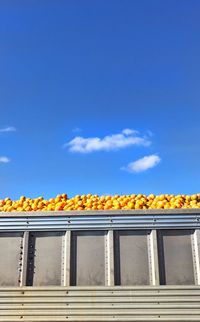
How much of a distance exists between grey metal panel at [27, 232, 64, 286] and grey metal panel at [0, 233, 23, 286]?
0.49 feet

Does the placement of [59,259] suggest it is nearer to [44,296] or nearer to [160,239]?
[44,296]

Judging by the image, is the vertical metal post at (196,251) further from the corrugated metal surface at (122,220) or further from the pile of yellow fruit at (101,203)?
the pile of yellow fruit at (101,203)

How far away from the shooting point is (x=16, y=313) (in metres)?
4.81

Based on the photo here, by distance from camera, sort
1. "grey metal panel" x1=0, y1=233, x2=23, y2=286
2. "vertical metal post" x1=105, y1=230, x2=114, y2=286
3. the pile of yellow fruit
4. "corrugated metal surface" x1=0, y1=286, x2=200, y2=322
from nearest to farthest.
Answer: "corrugated metal surface" x1=0, y1=286, x2=200, y2=322 < "vertical metal post" x1=105, y1=230, x2=114, y2=286 < "grey metal panel" x1=0, y1=233, x2=23, y2=286 < the pile of yellow fruit

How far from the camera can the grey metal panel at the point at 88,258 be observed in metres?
4.97

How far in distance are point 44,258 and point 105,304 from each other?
102cm

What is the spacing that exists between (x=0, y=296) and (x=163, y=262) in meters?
2.18

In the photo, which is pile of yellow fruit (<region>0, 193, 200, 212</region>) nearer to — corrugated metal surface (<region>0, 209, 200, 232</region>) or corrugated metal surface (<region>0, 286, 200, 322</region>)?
corrugated metal surface (<region>0, 209, 200, 232</region>)

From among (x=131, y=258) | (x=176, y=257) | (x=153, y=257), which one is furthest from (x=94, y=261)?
(x=176, y=257)

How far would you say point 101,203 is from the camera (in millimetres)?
7938

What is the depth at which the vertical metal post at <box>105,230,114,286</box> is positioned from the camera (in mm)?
4941

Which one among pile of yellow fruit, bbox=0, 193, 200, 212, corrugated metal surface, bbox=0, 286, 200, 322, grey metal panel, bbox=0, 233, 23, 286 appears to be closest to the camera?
corrugated metal surface, bbox=0, 286, 200, 322

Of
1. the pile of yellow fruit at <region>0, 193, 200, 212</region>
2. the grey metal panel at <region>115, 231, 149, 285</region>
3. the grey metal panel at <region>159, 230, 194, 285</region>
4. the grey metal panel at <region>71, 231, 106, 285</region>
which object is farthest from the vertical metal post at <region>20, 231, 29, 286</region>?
the pile of yellow fruit at <region>0, 193, 200, 212</region>

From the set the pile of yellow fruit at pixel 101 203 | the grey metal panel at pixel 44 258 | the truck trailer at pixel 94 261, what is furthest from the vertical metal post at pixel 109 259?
the pile of yellow fruit at pixel 101 203
